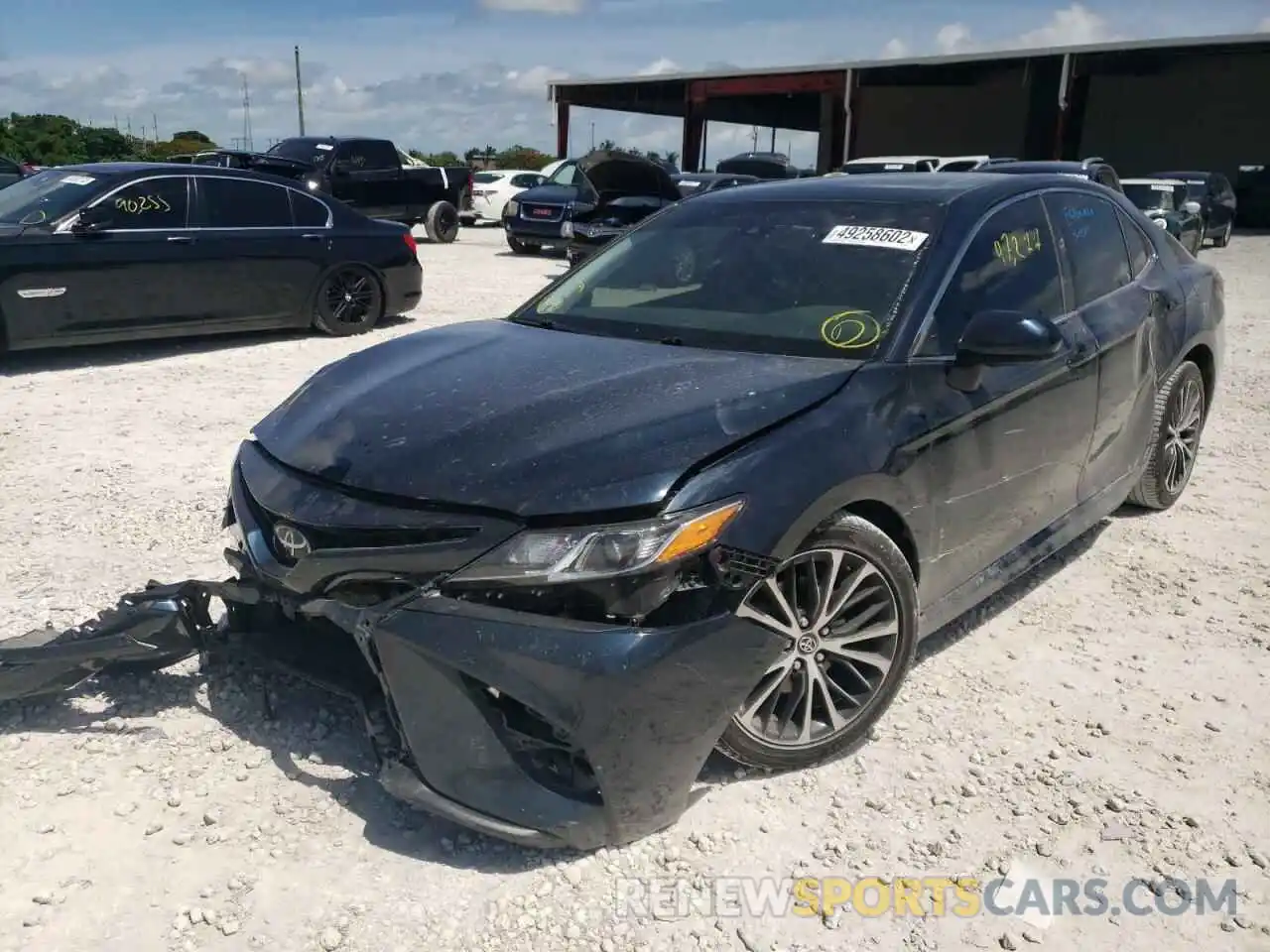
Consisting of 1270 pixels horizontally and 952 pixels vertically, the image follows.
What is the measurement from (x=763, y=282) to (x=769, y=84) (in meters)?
33.4

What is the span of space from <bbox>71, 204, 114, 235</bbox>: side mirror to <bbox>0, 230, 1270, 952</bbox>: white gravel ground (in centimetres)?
391

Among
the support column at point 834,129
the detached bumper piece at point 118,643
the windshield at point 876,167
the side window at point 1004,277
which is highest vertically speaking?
the support column at point 834,129

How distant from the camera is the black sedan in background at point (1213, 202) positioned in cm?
2067

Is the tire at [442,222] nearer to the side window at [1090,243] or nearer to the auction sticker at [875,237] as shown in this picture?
the side window at [1090,243]

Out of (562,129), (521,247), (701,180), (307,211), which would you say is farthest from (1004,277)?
(562,129)

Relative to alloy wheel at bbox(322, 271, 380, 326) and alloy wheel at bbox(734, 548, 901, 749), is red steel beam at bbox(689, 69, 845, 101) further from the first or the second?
alloy wheel at bbox(734, 548, 901, 749)

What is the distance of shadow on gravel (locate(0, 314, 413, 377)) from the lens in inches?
316

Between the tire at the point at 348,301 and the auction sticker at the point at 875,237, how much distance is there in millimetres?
6688

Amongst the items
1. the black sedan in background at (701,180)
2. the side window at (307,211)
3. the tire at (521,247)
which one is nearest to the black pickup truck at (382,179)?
the tire at (521,247)

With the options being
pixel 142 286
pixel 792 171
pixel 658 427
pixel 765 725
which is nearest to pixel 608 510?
pixel 658 427

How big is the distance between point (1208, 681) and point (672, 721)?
215 cm

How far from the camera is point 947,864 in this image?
265cm

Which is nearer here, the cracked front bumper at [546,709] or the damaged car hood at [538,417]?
the cracked front bumper at [546,709]

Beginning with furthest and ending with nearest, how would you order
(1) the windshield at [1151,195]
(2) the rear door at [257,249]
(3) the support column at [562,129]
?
(3) the support column at [562,129] < (1) the windshield at [1151,195] < (2) the rear door at [257,249]
